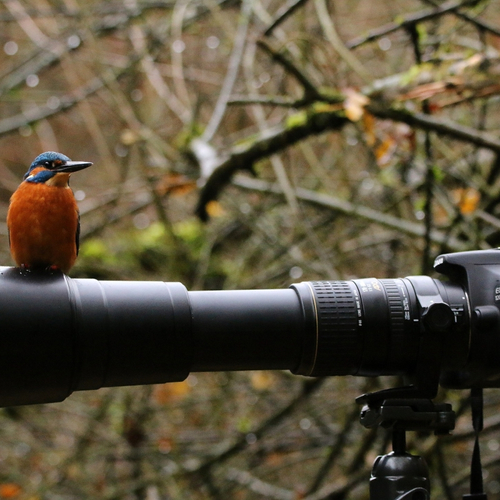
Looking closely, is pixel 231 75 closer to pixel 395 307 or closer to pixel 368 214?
pixel 368 214

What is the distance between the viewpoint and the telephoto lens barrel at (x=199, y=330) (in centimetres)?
112

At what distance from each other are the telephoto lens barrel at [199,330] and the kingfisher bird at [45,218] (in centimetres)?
21

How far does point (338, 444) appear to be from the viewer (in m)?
2.75

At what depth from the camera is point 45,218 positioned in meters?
1.47

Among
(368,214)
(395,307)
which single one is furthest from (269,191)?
(395,307)

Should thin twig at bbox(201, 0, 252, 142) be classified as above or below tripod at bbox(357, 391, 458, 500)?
above

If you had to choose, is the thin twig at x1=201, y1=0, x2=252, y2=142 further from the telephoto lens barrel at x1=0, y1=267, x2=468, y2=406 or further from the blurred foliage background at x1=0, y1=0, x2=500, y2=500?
the telephoto lens barrel at x1=0, y1=267, x2=468, y2=406

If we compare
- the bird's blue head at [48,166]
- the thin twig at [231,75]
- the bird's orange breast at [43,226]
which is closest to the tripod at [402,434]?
the bird's orange breast at [43,226]

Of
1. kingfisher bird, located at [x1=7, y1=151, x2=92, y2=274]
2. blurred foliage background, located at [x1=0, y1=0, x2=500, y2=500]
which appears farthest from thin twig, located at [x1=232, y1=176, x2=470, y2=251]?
kingfisher bird, located at [x1=7, y1=151, x2=92, y2=274]

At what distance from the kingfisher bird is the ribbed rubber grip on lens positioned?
550mm

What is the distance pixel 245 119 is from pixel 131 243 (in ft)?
4.31

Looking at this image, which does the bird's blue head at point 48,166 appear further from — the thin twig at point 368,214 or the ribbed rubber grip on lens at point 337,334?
the thin twig at point 368,214

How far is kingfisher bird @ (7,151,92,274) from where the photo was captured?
1.43 m

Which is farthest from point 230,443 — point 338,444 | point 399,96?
point 399,96
